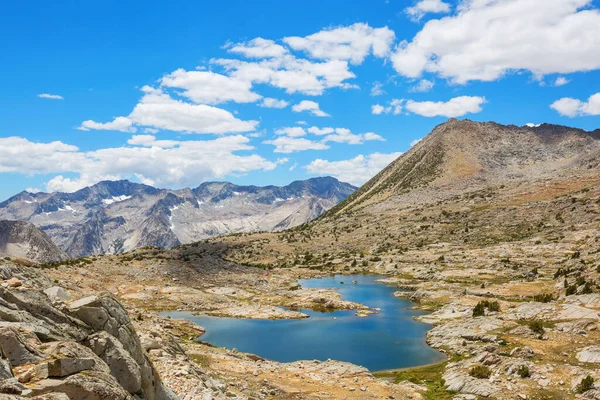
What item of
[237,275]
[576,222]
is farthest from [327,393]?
[576,222]

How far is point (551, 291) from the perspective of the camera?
81500mm

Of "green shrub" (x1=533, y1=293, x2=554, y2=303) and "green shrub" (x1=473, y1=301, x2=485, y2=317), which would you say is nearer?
"green shrub" (x1=473, y1=301, x2=485, y2=317)

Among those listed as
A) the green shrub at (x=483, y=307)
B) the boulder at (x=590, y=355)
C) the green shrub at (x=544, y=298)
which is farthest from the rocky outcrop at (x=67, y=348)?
the green shrub at (x=544, y=298)

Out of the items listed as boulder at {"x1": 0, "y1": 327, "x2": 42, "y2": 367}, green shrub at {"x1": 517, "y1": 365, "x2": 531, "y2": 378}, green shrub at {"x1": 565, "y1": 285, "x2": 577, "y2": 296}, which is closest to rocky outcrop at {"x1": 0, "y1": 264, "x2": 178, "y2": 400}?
boulder at {"x1": 0, "y1": 327, "x2": 42, "y2": 367}

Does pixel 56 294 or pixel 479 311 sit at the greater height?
pixel 56 294

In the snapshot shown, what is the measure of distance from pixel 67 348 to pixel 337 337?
60.2 meters

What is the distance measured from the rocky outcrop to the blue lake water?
138 ft

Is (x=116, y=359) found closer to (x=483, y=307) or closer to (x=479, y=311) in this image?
(x=479, y=311)

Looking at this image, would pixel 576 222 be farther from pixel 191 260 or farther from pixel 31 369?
pixel 31 369

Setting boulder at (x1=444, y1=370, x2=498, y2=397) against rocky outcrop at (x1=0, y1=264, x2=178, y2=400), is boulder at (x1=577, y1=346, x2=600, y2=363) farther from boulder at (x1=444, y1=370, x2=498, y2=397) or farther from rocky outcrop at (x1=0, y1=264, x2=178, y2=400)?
rocky outcrop at (x1=0, y1=264, x2=178, y2=400)

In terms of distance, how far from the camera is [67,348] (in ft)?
50.6

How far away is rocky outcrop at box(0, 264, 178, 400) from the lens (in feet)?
45.3

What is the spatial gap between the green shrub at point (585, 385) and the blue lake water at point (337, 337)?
795 inches

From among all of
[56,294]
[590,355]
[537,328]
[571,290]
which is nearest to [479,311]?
[537,328]
